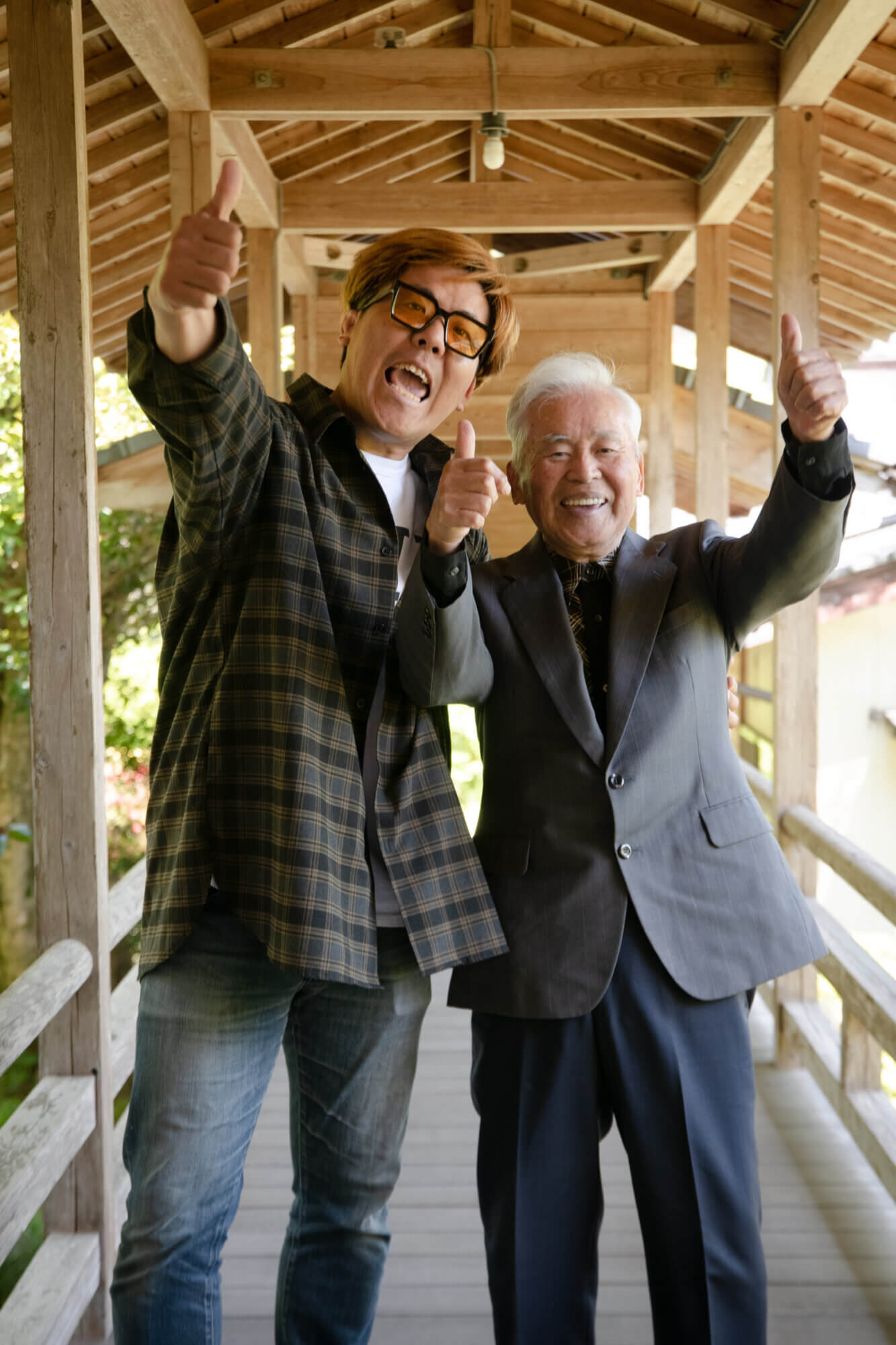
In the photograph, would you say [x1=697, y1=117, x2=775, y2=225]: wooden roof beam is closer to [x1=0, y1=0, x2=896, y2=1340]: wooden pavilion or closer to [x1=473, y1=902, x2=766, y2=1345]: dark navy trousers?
[x1=0, y1=0, x2=896, y2=1340]: wooden pavilion

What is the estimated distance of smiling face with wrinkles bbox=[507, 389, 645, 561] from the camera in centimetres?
171

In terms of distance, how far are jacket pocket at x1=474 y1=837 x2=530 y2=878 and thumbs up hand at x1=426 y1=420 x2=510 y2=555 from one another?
47 centimetres

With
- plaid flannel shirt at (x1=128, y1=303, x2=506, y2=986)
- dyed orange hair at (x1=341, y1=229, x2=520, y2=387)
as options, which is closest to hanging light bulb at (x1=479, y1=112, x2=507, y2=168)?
dyed orange hair at (x1=341, y1=229, x2=520, y2=387)

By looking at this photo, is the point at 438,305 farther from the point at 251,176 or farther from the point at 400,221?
the point at 400,221

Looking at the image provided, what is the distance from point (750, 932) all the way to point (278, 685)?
754 millimetres

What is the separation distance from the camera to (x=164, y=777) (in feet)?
5.34

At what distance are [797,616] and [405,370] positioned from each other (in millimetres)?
2083

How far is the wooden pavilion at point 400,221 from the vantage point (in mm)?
Answer: 2117

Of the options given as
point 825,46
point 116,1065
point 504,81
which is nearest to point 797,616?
point 825,46

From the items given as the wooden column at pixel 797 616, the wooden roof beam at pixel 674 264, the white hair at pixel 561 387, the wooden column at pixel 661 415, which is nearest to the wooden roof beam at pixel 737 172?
the wooden column at pixel 797 616

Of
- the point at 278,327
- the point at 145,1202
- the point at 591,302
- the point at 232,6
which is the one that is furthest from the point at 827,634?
the point at 145,1202

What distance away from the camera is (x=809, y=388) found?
1.48 metres

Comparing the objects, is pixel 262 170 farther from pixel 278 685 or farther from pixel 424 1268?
pixel 424 1268

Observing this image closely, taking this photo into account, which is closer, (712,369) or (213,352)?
(213,352)
